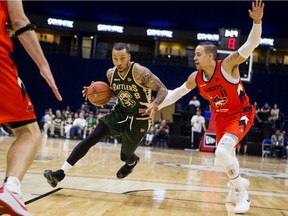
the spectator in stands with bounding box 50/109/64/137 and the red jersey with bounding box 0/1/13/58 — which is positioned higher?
the red jersey with bounding box 0/1/13/58

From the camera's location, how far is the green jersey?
521 centimetres

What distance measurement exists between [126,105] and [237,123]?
1.42 metres

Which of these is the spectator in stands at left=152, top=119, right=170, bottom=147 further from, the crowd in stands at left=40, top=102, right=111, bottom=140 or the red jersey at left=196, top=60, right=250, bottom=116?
the red jersey at left=196, top=60, right=250, bottom=116

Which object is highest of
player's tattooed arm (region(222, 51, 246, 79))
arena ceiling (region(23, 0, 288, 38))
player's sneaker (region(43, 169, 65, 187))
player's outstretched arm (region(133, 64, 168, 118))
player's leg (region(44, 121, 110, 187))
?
arena ceiling (region(23, 0, 288, 38))

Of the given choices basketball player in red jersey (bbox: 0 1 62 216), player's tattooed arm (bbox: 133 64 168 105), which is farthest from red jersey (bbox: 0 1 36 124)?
player's tattooed arm (bbox: 133 64 168 105)

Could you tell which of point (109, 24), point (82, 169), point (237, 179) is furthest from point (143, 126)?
point (109, 24)

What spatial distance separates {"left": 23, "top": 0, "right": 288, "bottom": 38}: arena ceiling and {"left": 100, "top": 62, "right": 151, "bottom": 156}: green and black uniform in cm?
2292

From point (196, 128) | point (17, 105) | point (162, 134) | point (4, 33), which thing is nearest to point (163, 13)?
point (162, 134)

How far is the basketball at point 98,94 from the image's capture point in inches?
210

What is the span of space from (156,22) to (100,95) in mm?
23333

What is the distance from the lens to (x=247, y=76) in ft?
55.8

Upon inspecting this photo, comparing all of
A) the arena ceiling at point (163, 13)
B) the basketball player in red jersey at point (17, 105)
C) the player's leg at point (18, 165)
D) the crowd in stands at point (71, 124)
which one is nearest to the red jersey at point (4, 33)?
the basketball player in red jersey at point (17, 105)

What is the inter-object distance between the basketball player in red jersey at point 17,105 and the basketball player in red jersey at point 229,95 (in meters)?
2.17

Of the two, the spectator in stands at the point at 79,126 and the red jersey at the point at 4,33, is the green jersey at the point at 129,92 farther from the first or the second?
the spectator in stands at the point at 79,126
